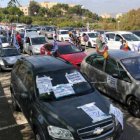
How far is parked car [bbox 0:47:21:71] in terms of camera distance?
58.6 feet

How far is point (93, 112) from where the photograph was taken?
253 inches

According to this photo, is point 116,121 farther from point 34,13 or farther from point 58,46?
point 34,13

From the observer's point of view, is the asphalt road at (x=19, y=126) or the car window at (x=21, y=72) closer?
the asphalt road at (x=19, y=126)

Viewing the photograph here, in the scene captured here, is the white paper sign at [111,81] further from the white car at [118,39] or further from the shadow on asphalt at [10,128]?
the white car at [118,39]

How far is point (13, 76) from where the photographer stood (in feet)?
30.9

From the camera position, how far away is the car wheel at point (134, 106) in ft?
28.2

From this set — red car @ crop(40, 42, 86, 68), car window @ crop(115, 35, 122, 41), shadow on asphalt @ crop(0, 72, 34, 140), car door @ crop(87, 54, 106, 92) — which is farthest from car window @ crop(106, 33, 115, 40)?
shadow on asphalt @ crop(0, 72, 34, 140)

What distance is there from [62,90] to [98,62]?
159 inches

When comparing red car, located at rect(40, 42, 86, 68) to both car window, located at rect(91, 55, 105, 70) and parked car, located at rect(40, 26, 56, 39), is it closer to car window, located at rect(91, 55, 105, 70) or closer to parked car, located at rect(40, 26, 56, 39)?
car window, located at rect(91, 55, 105, 70)

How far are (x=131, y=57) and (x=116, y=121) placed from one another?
3.96 m

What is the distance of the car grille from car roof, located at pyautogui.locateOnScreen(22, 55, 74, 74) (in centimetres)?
215

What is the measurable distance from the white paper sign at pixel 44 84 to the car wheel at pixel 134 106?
2.61 metres

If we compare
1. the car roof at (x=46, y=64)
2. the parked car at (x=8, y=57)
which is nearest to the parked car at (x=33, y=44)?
the parked car at (x=8, y=57)

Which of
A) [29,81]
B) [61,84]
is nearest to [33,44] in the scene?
[29,81]
